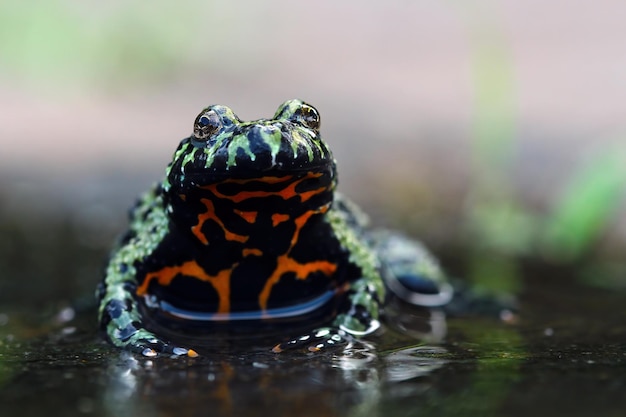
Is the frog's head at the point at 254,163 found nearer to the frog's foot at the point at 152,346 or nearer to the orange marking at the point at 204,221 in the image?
the orange marking at the point at 204,221

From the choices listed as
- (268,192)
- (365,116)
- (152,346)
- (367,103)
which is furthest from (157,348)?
(367,103)

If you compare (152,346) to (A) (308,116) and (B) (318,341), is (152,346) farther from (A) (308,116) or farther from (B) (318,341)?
(A) (308,116)

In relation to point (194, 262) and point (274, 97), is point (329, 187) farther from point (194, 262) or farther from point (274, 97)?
point (274, 97)

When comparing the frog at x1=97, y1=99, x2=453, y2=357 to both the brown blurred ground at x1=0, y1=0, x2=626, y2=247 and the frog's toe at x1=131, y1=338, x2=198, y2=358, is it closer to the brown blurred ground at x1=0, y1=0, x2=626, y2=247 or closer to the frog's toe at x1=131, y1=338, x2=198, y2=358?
the frog's toe at x1=131, y1=338, x2=198, y2=358

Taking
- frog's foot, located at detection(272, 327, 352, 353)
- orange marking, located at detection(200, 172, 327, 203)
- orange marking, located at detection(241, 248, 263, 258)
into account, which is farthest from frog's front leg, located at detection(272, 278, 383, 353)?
orange marking, located at detection(200, 172, 327, 203)

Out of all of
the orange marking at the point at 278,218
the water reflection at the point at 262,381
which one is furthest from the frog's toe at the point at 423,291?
the water reflection at the point at 262,381

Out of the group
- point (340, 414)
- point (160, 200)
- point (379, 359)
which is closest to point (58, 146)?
point (160, 200)

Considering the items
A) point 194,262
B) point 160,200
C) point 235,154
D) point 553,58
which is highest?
point 553,58
